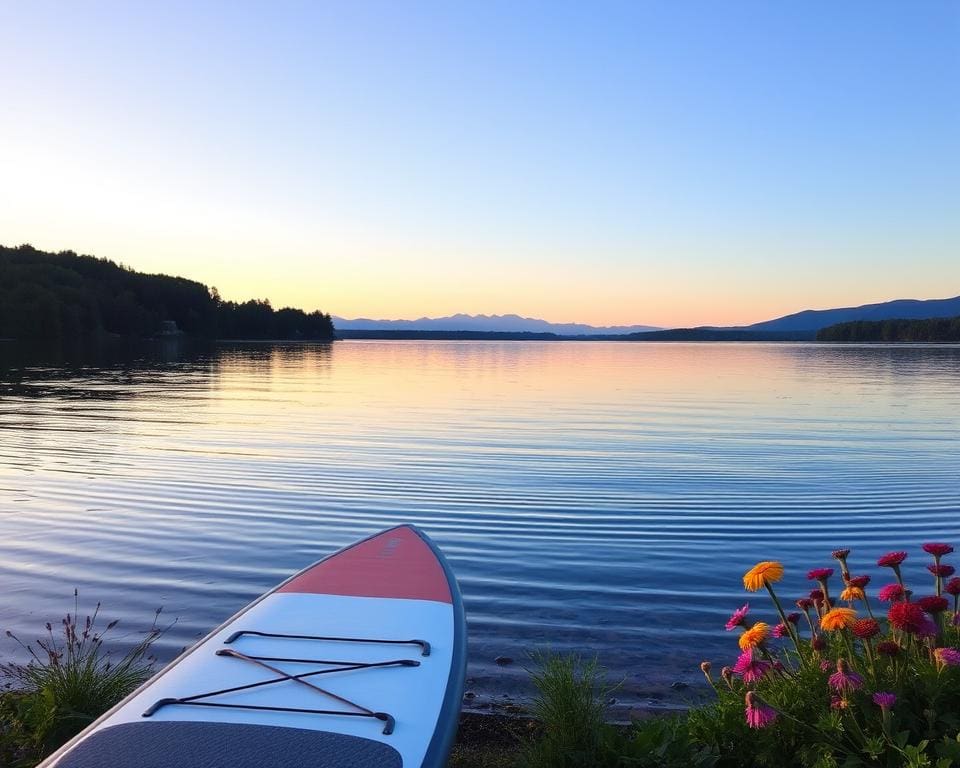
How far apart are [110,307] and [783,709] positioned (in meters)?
137

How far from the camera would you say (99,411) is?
Result: 77.2 ft

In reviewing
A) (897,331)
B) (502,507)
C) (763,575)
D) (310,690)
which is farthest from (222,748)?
(897,331)

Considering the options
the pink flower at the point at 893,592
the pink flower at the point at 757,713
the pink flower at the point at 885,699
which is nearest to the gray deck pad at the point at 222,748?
the pink flower at the point at 757,713

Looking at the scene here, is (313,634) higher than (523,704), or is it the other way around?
(313,634)

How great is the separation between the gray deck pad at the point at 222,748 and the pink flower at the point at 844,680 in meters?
1.95

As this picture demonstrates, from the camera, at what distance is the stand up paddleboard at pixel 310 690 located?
3.53 metres

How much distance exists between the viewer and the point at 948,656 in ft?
9.96

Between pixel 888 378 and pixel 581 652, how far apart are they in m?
41.3

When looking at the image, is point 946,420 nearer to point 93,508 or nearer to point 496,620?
point 496,620

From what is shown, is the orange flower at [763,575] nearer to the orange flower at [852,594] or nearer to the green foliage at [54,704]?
the orange flower at [852,594]

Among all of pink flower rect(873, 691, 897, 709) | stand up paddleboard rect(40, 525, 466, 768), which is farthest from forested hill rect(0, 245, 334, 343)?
pink flower rect(873, 691, 897, 709)

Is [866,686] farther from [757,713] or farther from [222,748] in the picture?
[222,748]

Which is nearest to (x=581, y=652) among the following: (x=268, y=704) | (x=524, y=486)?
(x=268, y=704)

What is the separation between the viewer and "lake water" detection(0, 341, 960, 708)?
23.3 feet
